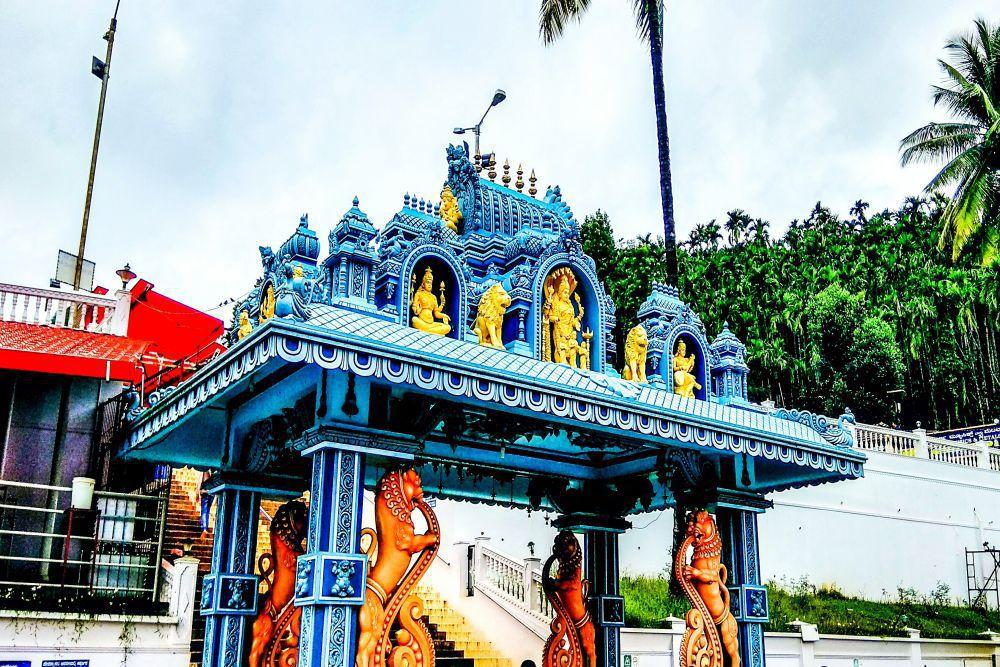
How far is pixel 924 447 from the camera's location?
22.8m

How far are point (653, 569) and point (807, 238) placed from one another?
19.8 m

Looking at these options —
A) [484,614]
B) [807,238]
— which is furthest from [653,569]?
[807,238]

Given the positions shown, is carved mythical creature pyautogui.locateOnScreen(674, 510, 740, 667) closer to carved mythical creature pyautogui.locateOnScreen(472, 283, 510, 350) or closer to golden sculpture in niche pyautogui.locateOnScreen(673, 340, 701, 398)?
golden sculpture in niche pyautogui.locateOnScreen(673, 340, 701, 398)

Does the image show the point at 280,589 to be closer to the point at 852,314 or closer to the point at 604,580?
the point at 604,580

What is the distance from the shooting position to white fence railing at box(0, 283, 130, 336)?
500 inches

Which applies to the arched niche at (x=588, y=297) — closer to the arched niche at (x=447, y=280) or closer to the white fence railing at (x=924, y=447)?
the arched niche at (x=447, y=280)

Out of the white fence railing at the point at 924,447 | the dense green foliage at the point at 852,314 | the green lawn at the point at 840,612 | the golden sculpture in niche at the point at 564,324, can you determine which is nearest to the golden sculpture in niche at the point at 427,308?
the golden sculpture in niche at the point at 564,324

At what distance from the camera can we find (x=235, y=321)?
8.80 metres

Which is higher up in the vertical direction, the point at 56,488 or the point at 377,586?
the point at 56,488

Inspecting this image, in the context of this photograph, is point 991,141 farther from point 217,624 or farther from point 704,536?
point 217,624

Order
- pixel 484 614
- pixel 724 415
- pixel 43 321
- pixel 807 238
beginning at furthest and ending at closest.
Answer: pixel 807 238
pixel 484 614
pixel 43 321
pixel 724 415

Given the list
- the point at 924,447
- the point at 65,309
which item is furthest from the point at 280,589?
the point at 924,447

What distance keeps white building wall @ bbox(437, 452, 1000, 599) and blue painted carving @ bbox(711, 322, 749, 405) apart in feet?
29.6

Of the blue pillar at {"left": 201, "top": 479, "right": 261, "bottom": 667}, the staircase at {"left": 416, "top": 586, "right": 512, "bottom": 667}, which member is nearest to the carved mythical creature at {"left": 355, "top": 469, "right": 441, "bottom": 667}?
the blue pillar at {"left": 201, "top": 479, "right": 261, "bottom": 667}
